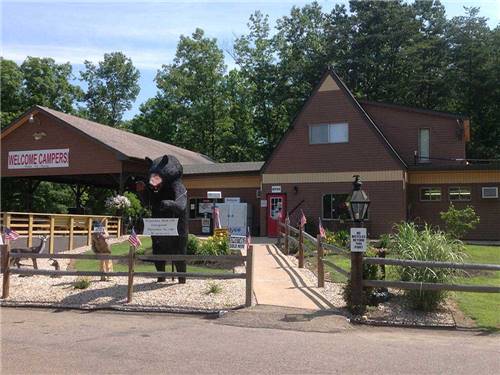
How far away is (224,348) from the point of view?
7.77 m

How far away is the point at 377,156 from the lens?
26266 millimetres

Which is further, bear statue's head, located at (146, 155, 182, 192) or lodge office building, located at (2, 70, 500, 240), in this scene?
lodge office building, located at (2, 70, 500, 240)

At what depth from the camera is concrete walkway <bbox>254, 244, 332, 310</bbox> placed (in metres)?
11.2

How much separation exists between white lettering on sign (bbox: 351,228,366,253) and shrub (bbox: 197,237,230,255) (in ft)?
21.5

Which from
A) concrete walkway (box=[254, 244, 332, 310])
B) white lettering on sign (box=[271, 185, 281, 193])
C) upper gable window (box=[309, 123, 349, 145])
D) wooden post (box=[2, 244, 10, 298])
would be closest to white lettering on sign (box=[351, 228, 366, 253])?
concrete walkway (box=[254, 244, 332, 310])

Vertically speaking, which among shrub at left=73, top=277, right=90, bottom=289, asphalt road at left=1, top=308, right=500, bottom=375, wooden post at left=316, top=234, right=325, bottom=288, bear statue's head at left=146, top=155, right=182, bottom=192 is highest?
bear statue's head at left=146, top=155, right=182, bottom=192

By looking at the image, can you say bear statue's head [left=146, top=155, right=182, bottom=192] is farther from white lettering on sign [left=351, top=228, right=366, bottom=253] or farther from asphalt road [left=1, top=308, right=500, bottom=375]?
white lettering on sign [left=351, top=228, right=366, bottom=253]

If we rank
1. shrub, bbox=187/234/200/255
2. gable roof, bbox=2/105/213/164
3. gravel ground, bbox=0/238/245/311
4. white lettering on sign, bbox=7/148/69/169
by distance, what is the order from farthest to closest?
white lettering on sign, bbox=7/148/69/169 → gable roof, bbox=2/105/213/164 → shrub, bbox=187/234/200/255 → gravel ground, bbox=0/238/245/311

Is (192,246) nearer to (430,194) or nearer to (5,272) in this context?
(5,272)

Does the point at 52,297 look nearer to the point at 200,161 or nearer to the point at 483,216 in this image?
the point at 483,216

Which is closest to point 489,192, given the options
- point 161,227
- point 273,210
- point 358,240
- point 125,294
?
point 273,210

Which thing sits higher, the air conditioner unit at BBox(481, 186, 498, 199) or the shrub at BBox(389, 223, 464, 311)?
the air conditioner unit at BBox(481, 186, 498, 199)

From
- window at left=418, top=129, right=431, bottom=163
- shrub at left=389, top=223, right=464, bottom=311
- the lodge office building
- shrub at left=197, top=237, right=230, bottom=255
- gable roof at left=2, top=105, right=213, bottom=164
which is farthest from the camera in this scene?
gable roof at left=2, top=105, right=213, bottom=164

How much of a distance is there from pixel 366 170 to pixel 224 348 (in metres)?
19.7
